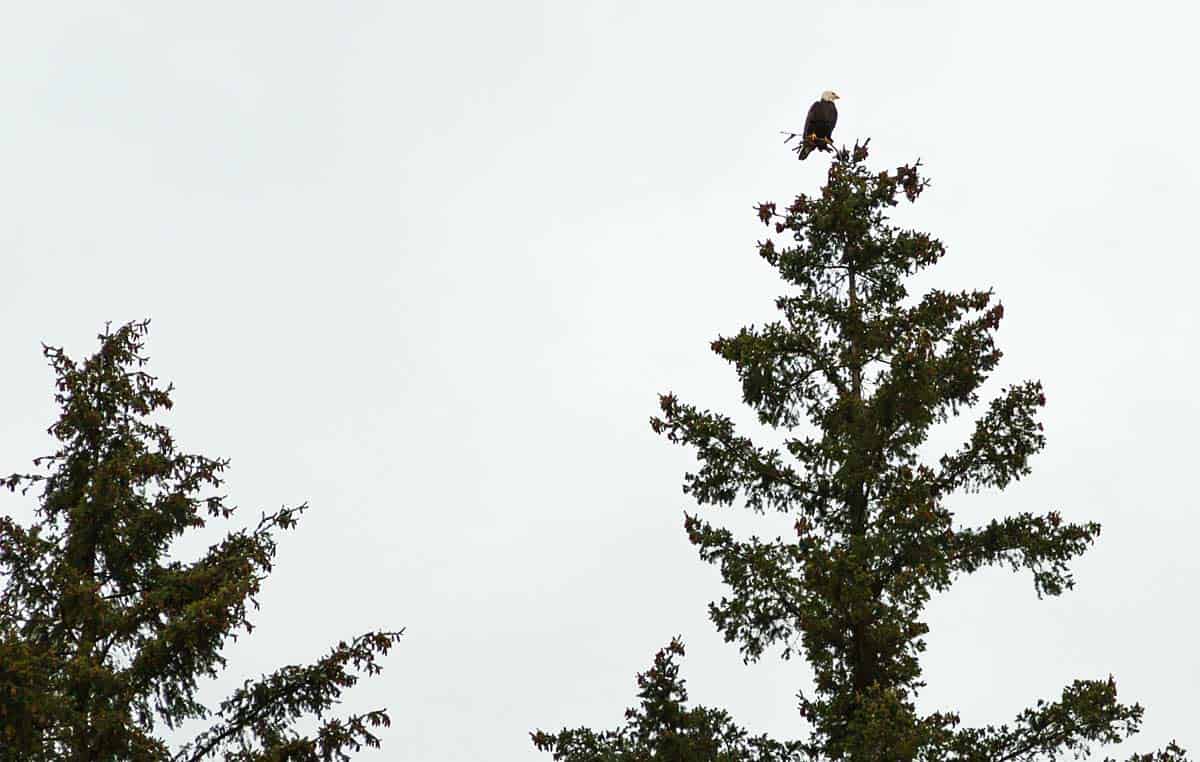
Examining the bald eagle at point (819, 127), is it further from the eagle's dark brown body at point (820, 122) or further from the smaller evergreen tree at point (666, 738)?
the smaller evergreen tree at point (666, 738)

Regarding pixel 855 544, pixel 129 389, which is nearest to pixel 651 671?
pixel 855 544

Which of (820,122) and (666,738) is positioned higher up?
(820,122)

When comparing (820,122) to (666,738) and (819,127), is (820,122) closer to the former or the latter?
(819,127)

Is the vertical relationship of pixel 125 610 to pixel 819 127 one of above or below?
below

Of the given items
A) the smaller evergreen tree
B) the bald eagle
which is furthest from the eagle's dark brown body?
the smaller evergreen tree

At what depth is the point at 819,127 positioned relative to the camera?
23.9 m

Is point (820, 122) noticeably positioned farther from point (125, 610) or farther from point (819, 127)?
point (125, 610)

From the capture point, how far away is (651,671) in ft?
63.2

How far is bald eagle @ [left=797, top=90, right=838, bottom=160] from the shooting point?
926 inches

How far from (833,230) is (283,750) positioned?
1058cm

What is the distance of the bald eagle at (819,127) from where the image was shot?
2353 centimetres

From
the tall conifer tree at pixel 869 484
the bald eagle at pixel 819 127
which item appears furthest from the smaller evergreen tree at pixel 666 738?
the bald eagle at pixel 819 127

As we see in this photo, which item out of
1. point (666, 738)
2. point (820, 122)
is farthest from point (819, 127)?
point (666, 738)

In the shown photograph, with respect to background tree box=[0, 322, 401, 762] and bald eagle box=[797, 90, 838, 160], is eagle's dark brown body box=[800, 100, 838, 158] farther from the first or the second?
background tree box=[0, 322, 401, 762]
